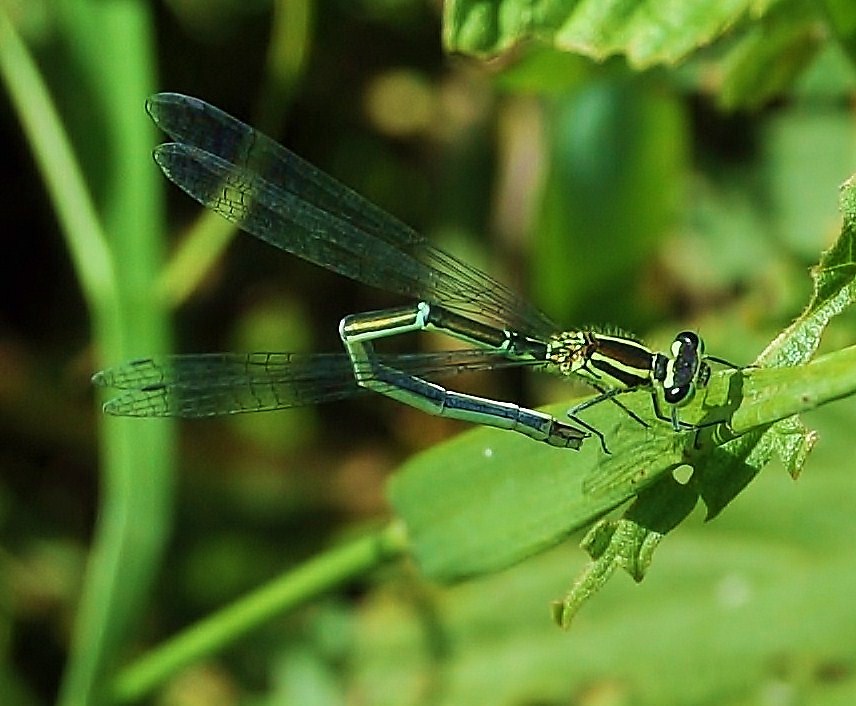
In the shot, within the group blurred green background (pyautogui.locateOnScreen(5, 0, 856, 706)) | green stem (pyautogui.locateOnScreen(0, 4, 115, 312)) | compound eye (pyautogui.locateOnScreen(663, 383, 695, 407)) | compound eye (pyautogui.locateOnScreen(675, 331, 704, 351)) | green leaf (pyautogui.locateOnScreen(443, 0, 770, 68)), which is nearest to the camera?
compound eye (pyautogui.locateOnScreen(663, 383, 695, 407))

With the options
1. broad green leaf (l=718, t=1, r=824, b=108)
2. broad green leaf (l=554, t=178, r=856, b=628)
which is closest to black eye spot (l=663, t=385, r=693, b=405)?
broad green leaf (l=554, t=178, r=856, b=628)

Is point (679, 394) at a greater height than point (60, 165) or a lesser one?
lesser

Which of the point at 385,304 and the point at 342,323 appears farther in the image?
the point at 385,304

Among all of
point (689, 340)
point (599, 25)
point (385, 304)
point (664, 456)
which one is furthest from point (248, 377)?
point (385, 304)

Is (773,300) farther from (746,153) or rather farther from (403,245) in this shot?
(403,245)

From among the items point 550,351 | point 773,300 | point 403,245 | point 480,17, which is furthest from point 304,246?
point 773,300

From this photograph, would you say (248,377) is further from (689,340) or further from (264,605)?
(689,340)

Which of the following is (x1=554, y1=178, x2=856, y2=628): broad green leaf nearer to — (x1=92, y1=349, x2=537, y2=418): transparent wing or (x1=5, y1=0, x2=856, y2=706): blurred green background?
(x1=5, y1=0, x2=856, y2=706): blurred green background
